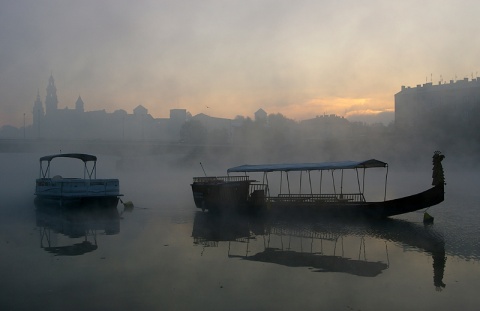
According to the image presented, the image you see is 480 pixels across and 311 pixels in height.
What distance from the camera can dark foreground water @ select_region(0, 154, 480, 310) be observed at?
1156cm

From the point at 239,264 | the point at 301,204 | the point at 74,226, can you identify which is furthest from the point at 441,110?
the point at 239,264

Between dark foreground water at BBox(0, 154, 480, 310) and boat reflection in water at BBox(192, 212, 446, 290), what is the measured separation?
0.05 m

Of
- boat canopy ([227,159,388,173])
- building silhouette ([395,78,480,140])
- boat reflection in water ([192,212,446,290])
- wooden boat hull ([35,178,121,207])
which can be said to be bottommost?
boat reflection in water ([192,212,446,290])

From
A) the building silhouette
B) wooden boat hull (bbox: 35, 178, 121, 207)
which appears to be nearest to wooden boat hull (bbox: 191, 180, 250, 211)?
wooden boat hull (bbox: 35, 178, 121, 207)

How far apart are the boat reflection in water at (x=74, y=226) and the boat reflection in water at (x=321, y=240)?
466 cm

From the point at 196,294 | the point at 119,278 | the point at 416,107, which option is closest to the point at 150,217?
the point at 119,278

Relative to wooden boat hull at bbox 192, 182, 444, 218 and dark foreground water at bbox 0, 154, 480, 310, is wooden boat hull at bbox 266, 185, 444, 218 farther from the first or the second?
dark foreground water at bbox 0, 154, 480, 310

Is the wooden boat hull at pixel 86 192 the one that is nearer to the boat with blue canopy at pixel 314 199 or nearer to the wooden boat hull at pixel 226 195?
the boat with blue canopy at pixel 314 199

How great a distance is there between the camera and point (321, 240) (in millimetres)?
19656

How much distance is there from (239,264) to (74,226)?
42.4 ft

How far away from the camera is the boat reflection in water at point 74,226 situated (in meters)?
18.7

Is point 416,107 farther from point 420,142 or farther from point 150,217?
point 150,217

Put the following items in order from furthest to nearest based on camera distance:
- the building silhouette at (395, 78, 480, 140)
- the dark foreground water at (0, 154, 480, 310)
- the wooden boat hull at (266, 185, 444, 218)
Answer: the building silhouette at (395, 78, 480, 140), the wooden boat hull at (266, 185, 444, 218), the dark foreground water at (0, 154, 480, 310)

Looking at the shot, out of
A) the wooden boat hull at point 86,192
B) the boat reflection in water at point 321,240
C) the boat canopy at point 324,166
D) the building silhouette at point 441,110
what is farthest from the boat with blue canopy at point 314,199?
the building silhouette at point 441,110
